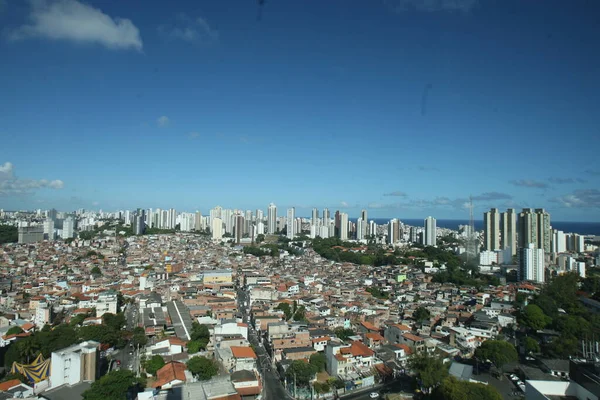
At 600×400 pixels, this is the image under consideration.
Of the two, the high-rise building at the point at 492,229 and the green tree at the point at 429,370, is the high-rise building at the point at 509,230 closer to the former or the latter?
the high-rise building at the point at 492,229

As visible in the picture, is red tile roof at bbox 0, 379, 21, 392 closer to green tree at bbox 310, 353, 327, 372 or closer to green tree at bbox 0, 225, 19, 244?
green tree at bbox 310, 353, 327, 372

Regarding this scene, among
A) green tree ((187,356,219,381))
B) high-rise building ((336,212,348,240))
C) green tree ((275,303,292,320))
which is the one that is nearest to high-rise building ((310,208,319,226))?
high-rise building ((336,212,348,240))

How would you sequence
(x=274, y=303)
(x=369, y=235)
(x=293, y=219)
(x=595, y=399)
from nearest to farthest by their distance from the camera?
(x=595, y=399) < (x=274, y=303) < (x=293, y=219) < (x=369, y=235)

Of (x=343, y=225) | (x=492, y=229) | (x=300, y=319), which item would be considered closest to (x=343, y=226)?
(x=343, y=225)

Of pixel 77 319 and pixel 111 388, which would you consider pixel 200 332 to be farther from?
pixel 77 319

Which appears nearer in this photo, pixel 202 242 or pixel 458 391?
pixel 458 391

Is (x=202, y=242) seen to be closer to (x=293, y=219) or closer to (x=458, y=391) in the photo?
(x=293, y=219)

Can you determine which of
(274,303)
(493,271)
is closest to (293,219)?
(493,271)
